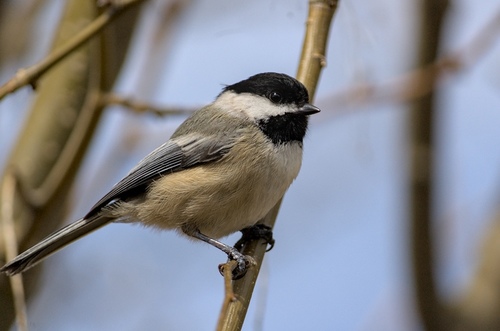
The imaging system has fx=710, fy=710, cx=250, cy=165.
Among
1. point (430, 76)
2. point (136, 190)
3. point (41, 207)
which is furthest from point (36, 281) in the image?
point (430, 76)

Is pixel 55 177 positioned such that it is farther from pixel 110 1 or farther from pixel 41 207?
pixel 110 1

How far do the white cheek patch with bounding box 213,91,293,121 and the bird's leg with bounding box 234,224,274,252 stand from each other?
425 mm

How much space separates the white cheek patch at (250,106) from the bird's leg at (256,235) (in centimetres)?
43

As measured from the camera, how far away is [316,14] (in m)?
2.50

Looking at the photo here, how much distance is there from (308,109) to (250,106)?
0.84 feet

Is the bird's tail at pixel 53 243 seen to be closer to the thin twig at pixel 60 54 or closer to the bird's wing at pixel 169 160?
the bird's wing at pixel 169 160

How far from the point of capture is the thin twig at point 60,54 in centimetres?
222

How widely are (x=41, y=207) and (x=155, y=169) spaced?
50 cm

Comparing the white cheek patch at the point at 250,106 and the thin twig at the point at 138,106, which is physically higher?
the white cheek patch at the point at 250,106

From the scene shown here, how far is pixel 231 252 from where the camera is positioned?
2.35m

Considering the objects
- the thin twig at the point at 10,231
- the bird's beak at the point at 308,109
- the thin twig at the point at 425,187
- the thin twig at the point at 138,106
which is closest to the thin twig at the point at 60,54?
the thin twig at the point at 138,106

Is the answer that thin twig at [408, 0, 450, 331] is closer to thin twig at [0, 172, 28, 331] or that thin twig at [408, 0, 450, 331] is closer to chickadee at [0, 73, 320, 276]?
chickadee at [0, 73, 320, 276]

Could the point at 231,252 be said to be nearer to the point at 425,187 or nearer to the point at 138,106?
the point at 138,106

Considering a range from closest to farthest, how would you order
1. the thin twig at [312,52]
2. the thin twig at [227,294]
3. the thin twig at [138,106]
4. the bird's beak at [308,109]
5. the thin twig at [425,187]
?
1. the thin twig at [227,294]
2. the thin twig at [312,52]
3. the bird's beak at [308,109]
4. the thin twig at [138,106]
5. the thin twig at [425,187]
